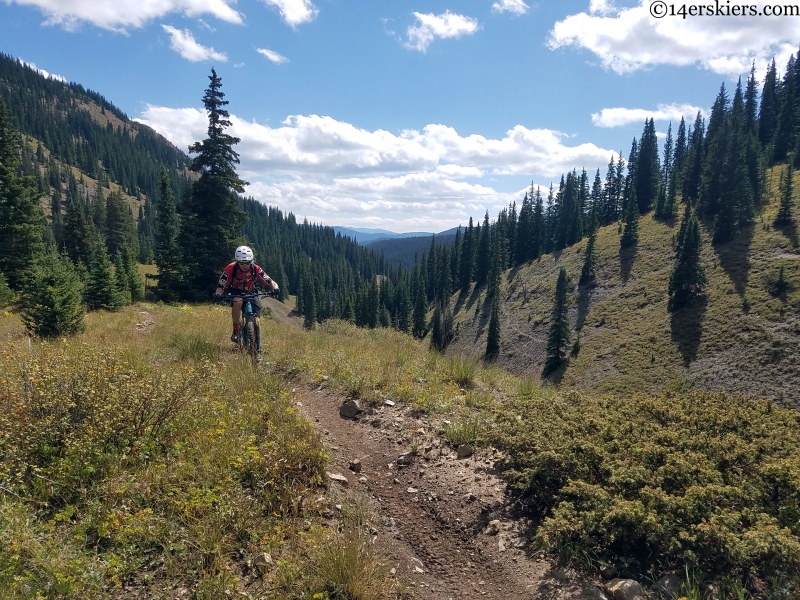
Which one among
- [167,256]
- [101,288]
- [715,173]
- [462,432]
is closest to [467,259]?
[715,173]

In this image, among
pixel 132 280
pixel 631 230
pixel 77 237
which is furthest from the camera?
pixel 631 230

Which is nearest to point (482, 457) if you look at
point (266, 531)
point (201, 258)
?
point (266, 531)

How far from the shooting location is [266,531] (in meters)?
3.61

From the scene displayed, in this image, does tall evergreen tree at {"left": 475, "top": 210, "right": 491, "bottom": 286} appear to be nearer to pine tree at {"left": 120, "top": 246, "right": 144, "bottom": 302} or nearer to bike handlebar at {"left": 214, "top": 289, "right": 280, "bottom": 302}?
pine tree at {"left": 120, "top": 246, "right": 144, "bottom": 302}

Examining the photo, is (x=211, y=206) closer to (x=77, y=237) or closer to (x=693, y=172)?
(x=77, y=237)

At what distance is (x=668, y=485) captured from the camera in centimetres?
385

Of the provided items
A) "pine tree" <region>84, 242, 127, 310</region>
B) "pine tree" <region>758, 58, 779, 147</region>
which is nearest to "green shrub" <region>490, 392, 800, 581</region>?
"pine tree" <region>84, 242, 127, 310</region>

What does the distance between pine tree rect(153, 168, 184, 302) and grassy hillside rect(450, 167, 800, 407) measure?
71.6ft

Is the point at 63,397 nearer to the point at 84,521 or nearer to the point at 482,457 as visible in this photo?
the point at 84,521

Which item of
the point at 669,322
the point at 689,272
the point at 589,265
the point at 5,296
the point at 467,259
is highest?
the point at 467,259

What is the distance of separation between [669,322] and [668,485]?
223 ft

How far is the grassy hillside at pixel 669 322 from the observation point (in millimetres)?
49250

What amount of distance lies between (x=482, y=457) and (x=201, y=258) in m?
21.3

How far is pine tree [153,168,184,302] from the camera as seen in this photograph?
23.4 m
